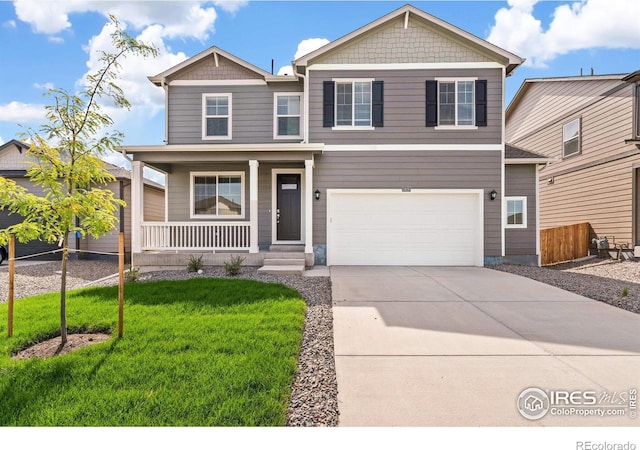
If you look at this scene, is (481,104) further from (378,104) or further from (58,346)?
(58,346)

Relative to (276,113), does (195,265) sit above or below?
below

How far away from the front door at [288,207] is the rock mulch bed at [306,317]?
1921mm

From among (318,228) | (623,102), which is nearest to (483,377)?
(318,228)

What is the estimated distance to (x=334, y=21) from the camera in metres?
9.78

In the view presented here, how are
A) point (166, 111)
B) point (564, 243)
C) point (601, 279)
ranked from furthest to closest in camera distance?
1. point (564, 243)
2. point (166, 111)
3. point (601, 279)

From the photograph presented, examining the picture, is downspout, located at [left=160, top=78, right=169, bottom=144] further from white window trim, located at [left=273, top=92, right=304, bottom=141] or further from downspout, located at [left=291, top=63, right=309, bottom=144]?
downspout, located at [left=291, top=63, right=309, bottom=144]

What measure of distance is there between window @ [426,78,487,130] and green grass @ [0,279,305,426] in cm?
757

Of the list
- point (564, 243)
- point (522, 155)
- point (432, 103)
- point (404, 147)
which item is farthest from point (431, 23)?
point (564, 243)

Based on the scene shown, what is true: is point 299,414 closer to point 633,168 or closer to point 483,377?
point 483,377

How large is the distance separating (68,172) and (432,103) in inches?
363

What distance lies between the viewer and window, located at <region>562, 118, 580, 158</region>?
13.0m

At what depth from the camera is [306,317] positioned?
15.9ft

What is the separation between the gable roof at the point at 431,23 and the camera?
989 centimetres

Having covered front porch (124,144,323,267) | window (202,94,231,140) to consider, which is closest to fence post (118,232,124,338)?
covered front porch (124,144,323,267)
